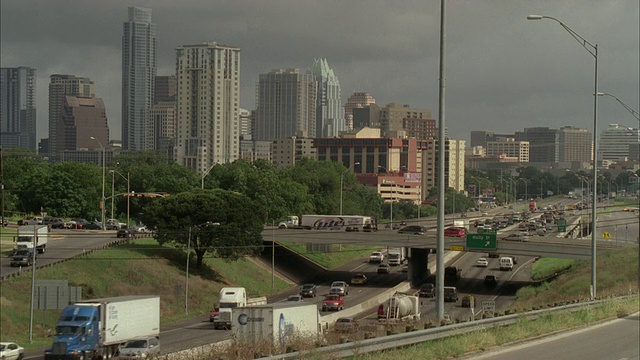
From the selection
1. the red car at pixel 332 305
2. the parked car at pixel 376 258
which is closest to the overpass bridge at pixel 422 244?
the parked car at pixel 376 258

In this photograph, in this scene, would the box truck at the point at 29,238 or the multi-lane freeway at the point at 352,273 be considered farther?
the box truck at the point at 29,238

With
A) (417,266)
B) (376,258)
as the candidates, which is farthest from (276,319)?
(376,258)

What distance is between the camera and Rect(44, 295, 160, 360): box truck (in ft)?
137

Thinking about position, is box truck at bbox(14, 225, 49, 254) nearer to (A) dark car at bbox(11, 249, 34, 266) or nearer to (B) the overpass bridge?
Answer: (A) dark car at bbox(11, 249, 34, 266)

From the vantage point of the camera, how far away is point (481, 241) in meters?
92.2

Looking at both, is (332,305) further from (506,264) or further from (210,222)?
(506,264)

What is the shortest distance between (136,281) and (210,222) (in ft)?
33.6

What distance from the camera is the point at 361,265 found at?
117562mm

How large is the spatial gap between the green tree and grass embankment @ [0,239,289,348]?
1.92 metres

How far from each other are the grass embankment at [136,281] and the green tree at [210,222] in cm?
192

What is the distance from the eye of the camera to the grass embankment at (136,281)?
6138 cm

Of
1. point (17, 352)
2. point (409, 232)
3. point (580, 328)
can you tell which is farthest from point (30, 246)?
point (580, 328)

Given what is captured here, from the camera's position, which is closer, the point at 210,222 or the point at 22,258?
the point at 22,258

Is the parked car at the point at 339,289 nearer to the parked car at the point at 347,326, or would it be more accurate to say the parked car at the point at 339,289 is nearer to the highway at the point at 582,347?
the parked car at the point at 347,326
